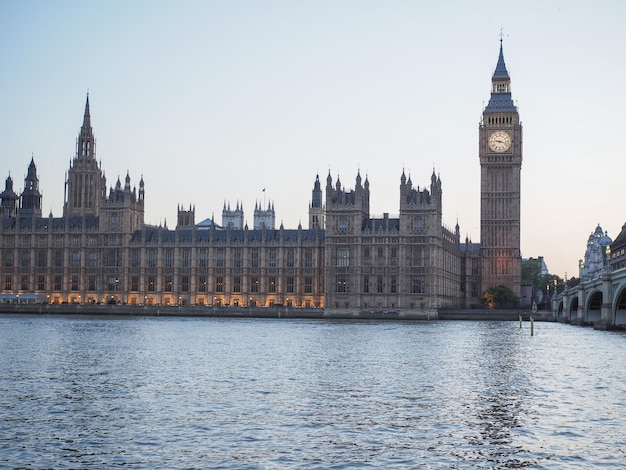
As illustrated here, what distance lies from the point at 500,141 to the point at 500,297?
1311 inches

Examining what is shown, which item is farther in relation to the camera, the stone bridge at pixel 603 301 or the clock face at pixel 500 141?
the clock face at pixel 500 141

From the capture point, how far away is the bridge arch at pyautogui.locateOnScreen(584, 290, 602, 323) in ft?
364

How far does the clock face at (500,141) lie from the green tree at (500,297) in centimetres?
2848

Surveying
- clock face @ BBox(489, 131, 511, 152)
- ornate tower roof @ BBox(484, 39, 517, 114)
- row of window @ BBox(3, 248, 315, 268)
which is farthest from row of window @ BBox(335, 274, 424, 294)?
ornate tower roof @ BBox(484, 39, 517, 114)

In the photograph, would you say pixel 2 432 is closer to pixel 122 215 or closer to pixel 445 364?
pixel 445 364

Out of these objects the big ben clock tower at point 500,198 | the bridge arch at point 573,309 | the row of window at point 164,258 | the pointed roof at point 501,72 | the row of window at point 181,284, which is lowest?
the bridge arch at point 573,309

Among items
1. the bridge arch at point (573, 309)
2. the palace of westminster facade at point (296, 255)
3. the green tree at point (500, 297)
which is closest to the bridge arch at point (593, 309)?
the bridge arch at point (573, 309)

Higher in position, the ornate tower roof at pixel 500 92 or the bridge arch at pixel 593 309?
the ornate tower roof at pixel 500 92

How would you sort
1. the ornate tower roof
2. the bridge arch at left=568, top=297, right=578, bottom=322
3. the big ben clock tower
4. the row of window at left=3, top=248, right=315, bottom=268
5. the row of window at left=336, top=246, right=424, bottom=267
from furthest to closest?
the ornate tower roof < the big ben clock tower < the row of window at left=3, top=248, right=315, bottom=268 < the row of window at left=336, top=246, right=424, bottom=267 < the bridge arch at left=568, top=297, right=578, bottom=322

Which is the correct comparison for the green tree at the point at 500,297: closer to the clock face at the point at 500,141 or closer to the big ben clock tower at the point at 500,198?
the big ben clock tower at the point at 500,198

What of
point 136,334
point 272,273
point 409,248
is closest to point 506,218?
point 409,248

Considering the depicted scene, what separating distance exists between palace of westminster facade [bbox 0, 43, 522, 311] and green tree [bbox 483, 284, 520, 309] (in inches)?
269

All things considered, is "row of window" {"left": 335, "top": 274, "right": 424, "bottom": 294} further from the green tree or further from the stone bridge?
the stone bridge

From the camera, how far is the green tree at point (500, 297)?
160750 millimetres
